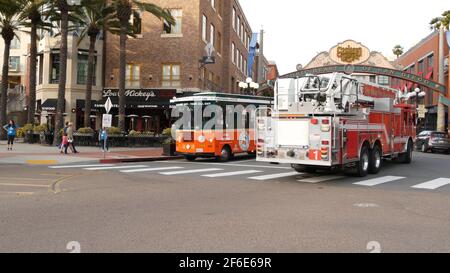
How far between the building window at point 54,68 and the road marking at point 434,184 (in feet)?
105

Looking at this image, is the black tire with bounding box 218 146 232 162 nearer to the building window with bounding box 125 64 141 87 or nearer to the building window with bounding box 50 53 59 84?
the building window with bounding box 125 64 141 87

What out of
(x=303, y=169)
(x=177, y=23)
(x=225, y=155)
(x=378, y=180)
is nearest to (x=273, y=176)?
(x=303, y=169)

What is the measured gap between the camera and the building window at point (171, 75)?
3600 cm

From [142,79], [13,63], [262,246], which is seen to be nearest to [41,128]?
[142,79]

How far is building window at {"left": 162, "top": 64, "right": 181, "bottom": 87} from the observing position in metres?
36.0

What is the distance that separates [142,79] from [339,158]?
85.9 feet

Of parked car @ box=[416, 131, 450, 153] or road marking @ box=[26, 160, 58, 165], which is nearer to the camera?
road marking @ box=[26, 160, 58, 165]

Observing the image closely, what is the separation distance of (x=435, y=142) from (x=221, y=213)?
86.8ft

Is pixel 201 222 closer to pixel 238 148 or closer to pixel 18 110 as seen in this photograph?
pixel 238 148

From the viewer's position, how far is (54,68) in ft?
124

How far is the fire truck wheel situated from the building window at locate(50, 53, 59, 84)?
29.8 m

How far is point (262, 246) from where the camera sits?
5852 millimetres

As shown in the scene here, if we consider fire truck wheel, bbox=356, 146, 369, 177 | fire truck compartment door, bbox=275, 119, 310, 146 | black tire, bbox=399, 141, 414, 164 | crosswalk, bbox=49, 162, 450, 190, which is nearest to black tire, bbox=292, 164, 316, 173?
crosswalk, bbox=49, 162, 450, 190

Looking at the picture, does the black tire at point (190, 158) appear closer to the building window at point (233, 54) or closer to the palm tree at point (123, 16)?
the palm tree at point (123, 16)
